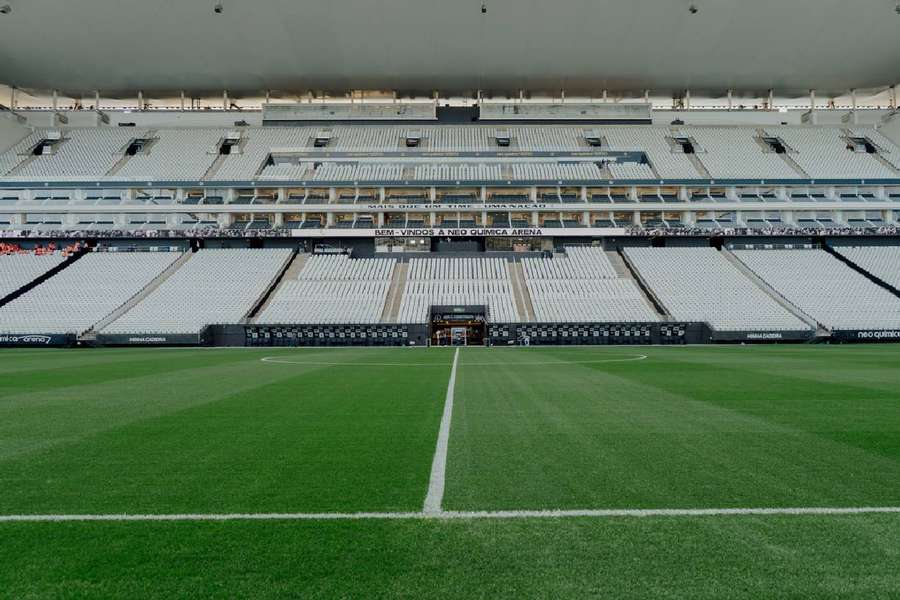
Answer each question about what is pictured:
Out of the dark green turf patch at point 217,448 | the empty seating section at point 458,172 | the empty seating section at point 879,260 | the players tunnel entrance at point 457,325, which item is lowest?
the dark green turf patch at point 217,448

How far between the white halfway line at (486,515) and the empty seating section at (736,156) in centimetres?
5220

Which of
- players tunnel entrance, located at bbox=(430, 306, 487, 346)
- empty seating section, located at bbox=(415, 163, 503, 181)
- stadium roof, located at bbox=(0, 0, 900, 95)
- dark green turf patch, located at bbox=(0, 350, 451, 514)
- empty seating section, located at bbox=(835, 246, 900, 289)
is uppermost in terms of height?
stadium roof, located at bbox=(0, 0, 900, 95)

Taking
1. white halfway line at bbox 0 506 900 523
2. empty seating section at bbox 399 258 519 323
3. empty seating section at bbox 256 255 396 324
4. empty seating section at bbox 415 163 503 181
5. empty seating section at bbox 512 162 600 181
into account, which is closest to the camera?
white halfway line at bbox 0 506 900 523

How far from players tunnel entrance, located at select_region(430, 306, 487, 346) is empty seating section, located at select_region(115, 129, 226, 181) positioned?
2861cm

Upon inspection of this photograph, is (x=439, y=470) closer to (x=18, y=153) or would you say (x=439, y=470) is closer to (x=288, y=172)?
(x=288, y=172)

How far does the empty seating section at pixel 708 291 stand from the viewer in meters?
36.1

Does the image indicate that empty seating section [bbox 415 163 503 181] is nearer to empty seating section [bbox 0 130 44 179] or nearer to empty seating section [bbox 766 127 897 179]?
empty seating section [bbox 766 127 897 179]

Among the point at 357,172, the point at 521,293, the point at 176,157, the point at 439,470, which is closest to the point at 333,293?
the point at 521,293

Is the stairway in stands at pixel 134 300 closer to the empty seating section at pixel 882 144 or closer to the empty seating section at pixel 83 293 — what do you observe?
the empty seating section at pixel 83 293

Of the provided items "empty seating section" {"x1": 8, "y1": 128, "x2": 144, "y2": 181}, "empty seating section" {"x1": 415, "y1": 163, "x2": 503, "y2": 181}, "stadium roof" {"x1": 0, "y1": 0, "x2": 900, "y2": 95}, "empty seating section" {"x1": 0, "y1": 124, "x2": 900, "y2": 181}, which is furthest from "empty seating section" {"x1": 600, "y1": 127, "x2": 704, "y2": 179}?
"empty seating section" {"x1": 8, "y1": 128, "x2": 144, "y2": 181}

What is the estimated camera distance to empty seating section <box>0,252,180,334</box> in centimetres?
3575

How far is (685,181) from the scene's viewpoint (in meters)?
49.7

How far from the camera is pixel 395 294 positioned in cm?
4038

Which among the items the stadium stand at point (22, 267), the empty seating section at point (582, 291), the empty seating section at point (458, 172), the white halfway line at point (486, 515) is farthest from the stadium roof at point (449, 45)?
A: the white halfway line at point (486, 515)
